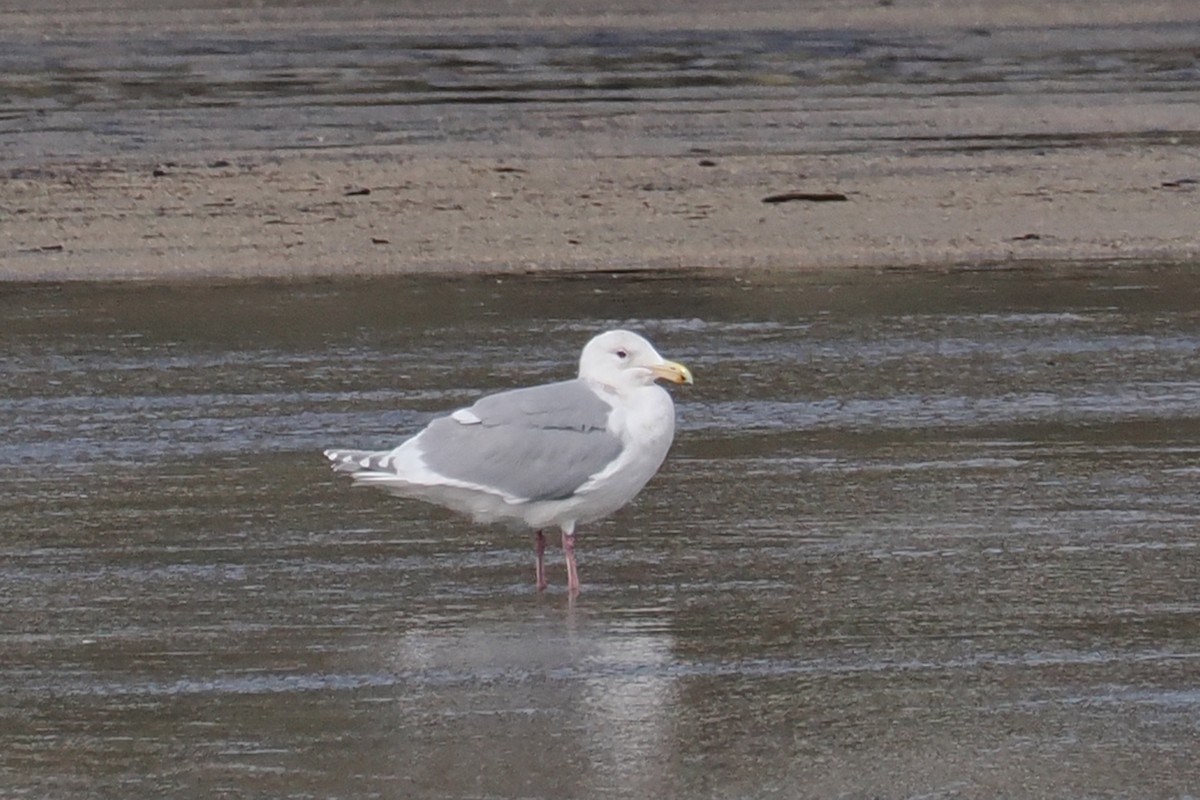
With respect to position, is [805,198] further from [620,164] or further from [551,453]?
[551,453]

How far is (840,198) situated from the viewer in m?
14.0

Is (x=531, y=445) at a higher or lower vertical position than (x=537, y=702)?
higher

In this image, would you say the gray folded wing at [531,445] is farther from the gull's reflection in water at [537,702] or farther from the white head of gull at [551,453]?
the gull's reflection in water at [537,702]

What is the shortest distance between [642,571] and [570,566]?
0.89 ft

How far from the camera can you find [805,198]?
45.9 feet

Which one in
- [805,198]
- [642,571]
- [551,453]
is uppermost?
[551,453]

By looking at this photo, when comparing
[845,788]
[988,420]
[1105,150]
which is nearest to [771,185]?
[1105,150]

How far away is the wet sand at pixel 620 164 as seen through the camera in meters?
12.9

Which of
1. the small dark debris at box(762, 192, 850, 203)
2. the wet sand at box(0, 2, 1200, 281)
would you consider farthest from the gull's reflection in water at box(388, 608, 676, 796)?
the small dark debris at box(762, 192, 850, 203)

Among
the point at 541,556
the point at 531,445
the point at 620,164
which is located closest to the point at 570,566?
the point at 541,556

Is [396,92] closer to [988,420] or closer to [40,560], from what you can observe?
[988,420]

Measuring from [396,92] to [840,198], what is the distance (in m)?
5.95


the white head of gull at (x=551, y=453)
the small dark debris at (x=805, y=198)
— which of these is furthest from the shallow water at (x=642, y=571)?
the small dark debris at (x=805, y=198)

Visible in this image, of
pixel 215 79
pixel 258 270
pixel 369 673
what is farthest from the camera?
pixel 215 79
